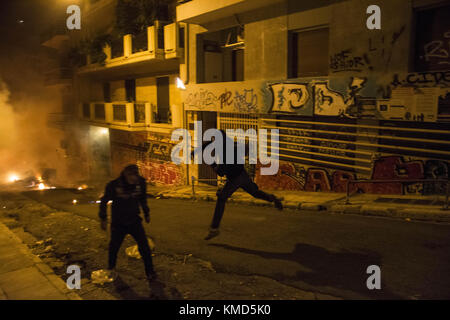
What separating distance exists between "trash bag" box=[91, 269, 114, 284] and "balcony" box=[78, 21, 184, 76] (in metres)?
11.7

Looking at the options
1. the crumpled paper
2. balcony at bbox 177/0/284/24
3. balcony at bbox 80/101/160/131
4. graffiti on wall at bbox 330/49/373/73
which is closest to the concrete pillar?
balcony at bbox 80/101/160/131

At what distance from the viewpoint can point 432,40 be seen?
8.70m

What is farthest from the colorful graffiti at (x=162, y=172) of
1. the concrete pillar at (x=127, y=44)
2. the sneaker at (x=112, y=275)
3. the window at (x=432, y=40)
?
the sneaker at (x=112, y=275)

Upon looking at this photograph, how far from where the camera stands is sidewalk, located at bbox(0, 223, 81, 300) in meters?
4.94

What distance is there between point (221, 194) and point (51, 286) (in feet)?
9.78

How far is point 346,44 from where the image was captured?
1008 cm

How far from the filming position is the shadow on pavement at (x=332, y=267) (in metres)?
4.69

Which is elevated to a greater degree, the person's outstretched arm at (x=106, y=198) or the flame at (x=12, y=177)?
the person's outstretched arm at (x=106, y=198)

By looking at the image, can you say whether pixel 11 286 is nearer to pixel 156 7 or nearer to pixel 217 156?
pixel 217 156

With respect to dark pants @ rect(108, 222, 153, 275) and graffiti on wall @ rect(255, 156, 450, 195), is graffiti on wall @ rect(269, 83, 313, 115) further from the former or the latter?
dark pants @ rect(108, 222, 153, 275)

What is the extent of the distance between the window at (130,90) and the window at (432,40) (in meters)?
15.2

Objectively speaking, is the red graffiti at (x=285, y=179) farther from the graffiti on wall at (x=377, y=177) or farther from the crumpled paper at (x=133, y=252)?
the crumpled paper at (x=133, y=252)

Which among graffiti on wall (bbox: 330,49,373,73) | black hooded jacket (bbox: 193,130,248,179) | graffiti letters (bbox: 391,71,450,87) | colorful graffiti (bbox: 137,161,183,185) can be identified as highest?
graffiti on wall (bbox: 330,49,373,73)
